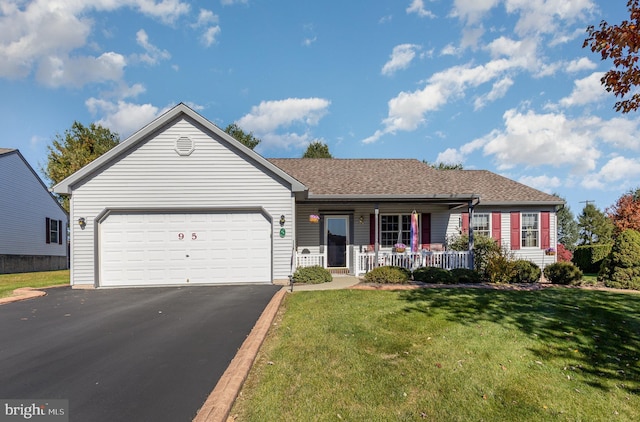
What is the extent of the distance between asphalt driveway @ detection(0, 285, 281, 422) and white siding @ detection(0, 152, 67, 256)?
15.7 meters

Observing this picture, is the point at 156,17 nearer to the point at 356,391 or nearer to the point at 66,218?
the point at 356,391

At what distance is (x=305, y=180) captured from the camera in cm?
1522

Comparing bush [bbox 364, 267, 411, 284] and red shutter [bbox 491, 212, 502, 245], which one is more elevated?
red shutter [bbox 491, 212, 502, 245]

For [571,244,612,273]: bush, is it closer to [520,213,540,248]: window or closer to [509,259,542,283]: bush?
[520,213,540,248]: window

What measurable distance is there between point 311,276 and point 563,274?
8526 millimetres

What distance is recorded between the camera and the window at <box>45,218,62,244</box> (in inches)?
951

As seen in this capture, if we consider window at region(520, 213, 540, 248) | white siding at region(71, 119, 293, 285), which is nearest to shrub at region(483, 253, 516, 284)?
window at region(520, 213, 540, 248)

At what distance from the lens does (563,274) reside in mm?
10938

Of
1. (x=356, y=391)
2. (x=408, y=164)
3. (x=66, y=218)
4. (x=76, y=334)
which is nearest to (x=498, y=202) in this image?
(x=408, y=164)

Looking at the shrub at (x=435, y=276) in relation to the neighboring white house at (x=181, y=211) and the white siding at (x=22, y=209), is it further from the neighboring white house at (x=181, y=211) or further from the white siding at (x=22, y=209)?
the white siding at (x=22, y=209)

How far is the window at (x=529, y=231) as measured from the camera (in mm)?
16062

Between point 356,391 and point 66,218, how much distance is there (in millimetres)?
31972

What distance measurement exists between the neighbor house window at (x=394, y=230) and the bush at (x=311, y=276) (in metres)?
4.39

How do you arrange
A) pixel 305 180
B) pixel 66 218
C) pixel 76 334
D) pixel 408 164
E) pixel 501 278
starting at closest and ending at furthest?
1. pixel 76 334
2. pixel 501 278
3. pixel 305 180
4. pixel 408 164
5. pixel 66 218
